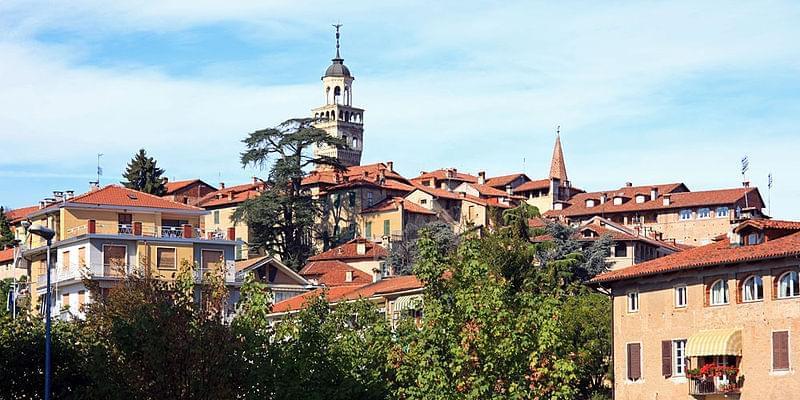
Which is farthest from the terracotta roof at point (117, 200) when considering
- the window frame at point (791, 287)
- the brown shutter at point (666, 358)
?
the window frame at point (791, 287)

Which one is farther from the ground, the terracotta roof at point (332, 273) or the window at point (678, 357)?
the terracotta roof at point (332, 273)

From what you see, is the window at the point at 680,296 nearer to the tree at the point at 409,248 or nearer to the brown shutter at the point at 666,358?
the brown shutter at the point at 666,358

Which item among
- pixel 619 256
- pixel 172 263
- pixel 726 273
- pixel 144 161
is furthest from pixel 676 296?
pixel 144 161

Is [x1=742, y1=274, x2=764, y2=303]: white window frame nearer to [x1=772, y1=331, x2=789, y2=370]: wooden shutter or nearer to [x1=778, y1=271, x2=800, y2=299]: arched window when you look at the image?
[x1=778, y1=271, x2=800, y2=299]: arched window

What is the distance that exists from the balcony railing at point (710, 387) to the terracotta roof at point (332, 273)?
53.9 meters

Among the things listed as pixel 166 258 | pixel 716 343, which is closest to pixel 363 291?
pixel 166 258

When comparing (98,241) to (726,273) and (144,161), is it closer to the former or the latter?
(726,273)

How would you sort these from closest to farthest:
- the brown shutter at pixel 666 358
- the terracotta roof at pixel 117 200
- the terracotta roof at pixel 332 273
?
the brown shutter at pixel 666 358
the terracotta roof at pixel 117 200
the terracotta roof at pixel 332 273

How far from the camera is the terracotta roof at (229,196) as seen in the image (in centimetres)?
15812

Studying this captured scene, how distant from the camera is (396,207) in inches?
5846

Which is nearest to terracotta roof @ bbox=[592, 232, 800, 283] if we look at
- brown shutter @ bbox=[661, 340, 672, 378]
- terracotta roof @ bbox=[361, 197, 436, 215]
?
brown shutter @ bbox=[661, 340, 672, 378]

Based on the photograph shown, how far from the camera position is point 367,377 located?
46094 mm

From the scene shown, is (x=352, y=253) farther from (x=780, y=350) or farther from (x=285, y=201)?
(x=780, y=350)

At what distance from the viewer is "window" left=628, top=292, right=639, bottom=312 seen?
60.1 m
